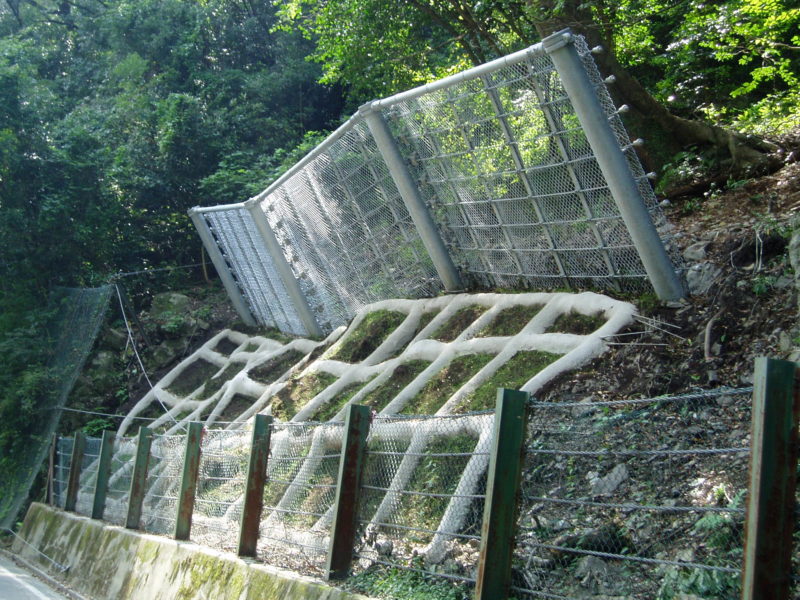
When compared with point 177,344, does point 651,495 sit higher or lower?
lower

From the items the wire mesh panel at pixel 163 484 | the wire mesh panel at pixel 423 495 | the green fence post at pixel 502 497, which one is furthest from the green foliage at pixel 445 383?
the green fence post at pixel 502 497

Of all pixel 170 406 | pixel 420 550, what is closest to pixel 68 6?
pixel 170 406

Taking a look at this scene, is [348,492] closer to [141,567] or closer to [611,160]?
[611,160]

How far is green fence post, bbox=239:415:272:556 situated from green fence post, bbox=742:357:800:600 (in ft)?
11.4

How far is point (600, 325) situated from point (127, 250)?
10.8 metres

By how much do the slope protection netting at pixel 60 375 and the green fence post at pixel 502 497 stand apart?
8862 millimetres

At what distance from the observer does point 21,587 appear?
7.90 m

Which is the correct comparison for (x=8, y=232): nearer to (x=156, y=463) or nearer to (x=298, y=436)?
(x=156, y=463)

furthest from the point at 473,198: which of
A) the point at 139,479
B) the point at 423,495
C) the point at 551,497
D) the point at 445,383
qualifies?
the point at 139,479

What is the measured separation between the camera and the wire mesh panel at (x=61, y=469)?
10094 millimetres

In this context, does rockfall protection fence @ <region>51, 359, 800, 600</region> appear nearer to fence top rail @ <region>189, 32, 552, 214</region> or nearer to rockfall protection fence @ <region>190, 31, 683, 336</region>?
rockfall protection fence @ <region>190, 31, 683, 336</region>

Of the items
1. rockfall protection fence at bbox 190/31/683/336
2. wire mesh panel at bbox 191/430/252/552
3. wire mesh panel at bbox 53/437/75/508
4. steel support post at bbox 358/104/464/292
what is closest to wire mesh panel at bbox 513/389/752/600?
rockfall protection fence at bbox 190/31/683/336

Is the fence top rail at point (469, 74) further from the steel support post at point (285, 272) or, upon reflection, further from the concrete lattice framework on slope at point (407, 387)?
the steel support post at point (285, 272)

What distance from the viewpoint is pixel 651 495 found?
3.55m
